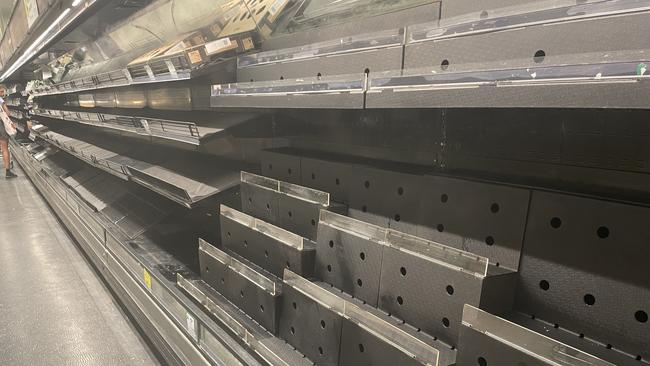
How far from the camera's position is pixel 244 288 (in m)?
1.11

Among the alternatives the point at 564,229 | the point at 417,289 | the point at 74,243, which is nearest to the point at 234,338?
the point at 417,289

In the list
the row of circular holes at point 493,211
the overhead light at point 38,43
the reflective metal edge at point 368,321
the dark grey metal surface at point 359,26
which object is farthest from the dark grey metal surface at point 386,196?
the overhead light at point 38,43

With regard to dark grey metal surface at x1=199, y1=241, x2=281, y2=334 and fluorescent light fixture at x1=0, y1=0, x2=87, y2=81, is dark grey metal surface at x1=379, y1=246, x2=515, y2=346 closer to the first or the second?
dark grey metal surface at x1=199, y1=241, x2=281, y2=334

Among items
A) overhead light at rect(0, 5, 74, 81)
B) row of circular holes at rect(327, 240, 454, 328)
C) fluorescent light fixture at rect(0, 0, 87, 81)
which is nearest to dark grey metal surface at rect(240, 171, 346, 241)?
row of circular holes at rect(327, 240, 454, 328)

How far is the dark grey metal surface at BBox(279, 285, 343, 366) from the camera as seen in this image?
81 centimetres

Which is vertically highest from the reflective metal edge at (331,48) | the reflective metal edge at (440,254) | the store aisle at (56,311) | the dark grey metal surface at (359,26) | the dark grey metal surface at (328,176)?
the dark grey metal surface at (359,26)

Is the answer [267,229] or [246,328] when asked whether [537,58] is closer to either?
[267,229]

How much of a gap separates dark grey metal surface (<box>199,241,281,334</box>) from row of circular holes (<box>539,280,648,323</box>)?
0.62 metres

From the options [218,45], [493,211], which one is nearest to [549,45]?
[493,211]

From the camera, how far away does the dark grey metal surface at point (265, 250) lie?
96 cm

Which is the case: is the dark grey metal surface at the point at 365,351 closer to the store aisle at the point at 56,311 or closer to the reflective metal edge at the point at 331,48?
the reflective metal edge at the point at 331,48

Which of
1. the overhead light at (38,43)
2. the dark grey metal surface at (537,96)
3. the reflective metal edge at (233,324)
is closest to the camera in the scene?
the dark grey metal surface at (537,96)

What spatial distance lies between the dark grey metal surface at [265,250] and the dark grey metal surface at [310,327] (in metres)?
0.07

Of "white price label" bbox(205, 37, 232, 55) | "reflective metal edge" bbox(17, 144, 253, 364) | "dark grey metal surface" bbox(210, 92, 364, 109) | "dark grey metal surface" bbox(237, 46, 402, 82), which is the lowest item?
"reflective metal edge" bbox(17, 144, 253, 364)
